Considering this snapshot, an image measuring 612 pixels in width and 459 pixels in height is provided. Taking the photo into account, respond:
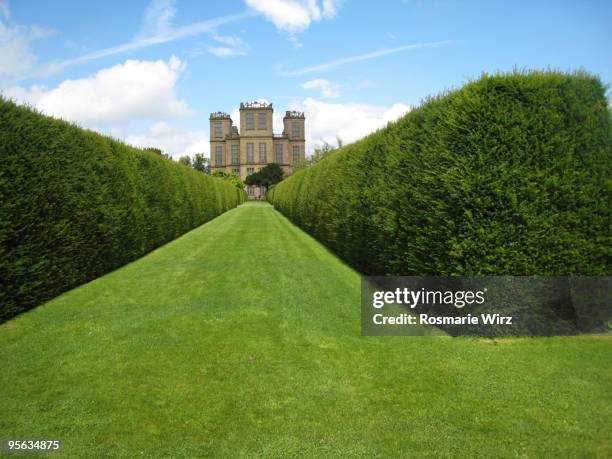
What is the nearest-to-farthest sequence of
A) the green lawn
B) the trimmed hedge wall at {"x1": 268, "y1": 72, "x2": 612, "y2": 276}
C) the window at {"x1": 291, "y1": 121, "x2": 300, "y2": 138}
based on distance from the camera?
the green lawn
the trimmed hedge wall at {"x1": 268, "y1": 72, "x2": 612, "y2": 276}
the window at {"x1": 291, "y1": 121, "x2": 300, "y2": 138}

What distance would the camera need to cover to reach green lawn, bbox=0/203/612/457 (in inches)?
126

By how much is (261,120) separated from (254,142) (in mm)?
5474

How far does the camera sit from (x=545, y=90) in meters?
5.48

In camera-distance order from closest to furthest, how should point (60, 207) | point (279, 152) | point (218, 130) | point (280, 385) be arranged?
point (280, 385), point (60, 207), point (279, 152), point (218, 130)

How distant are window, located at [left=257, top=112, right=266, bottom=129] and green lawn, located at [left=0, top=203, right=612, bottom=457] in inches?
3762

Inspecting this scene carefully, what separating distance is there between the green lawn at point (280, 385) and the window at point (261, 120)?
95555mm

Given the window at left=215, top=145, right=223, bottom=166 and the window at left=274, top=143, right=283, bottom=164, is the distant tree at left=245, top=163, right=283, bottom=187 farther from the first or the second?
the window at left=215, top=145, right=223, bottom=166

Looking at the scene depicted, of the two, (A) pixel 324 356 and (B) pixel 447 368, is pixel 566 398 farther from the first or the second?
(A) pixel 324 356

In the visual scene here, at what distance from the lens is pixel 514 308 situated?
217 inches

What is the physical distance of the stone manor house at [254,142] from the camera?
322 ft

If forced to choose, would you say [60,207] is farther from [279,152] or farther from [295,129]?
[295,129]

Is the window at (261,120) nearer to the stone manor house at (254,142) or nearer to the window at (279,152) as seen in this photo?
the stone manor house at (254,142)

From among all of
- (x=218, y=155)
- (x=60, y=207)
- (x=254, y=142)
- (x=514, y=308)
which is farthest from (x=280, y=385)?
(x=218, y=155)

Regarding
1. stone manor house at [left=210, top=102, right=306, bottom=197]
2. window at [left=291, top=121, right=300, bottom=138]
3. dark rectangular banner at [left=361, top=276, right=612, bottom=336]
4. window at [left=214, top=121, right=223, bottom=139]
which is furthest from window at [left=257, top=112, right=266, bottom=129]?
dark rectangular banner at [left=361, top=276, right=612, bottom=336]
